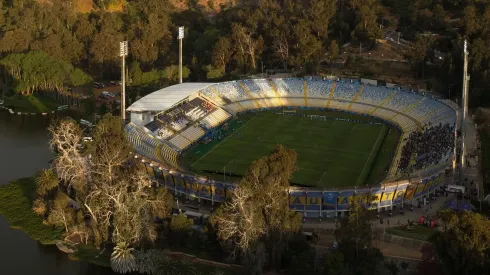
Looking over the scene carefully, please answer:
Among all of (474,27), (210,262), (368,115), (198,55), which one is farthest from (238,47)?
(210,262)

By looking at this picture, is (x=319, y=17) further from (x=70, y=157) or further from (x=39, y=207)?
(x=39, y=207)

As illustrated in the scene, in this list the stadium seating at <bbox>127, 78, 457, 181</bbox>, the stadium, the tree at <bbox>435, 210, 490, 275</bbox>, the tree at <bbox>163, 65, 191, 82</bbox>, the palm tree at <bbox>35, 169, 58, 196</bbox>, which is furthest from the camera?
the tree at <bbox>163, 65, 191, 82</bbox>

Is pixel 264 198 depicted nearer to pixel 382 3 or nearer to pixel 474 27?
pixel 474 27

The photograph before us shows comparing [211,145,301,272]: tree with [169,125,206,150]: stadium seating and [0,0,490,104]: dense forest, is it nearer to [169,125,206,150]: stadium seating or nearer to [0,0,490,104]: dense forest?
[169,125,206,150]: stadium seating

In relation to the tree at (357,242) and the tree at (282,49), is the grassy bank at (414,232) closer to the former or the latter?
the tree at (357,242)

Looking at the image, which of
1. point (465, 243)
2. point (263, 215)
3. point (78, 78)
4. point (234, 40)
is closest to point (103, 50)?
point (78, 78)

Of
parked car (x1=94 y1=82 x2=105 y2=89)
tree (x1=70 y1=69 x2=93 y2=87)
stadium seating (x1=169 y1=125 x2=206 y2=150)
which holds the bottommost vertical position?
stadium seating (x1=169 y1=125 x2=206 y2=150)

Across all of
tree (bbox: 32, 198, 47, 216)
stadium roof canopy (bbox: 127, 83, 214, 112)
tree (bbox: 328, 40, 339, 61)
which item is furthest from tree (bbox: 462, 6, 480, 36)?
tree (bbox: 32, 198, 47, 216)
